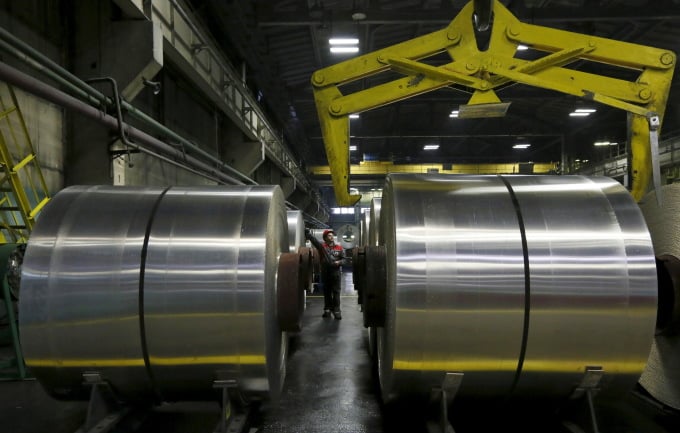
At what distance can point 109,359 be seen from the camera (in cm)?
207

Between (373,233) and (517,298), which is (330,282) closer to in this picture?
(373,233)

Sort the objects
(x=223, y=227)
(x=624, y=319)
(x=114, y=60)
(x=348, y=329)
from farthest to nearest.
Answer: (x=348, y=329)
(x=114, y=60)
(x=223, y=227)
(x=624, y=319)

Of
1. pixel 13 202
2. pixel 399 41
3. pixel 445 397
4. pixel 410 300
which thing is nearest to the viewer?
pixel 410 300

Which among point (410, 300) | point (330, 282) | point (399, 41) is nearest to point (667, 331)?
point (410, 300)

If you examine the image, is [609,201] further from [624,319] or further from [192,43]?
[192,43]

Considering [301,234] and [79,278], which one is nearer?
[79,278]

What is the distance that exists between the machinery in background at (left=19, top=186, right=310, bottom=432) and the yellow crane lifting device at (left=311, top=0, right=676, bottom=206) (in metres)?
2.18

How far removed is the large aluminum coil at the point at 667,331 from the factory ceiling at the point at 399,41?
6.38 feet

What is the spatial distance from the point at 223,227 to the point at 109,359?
2.87ft

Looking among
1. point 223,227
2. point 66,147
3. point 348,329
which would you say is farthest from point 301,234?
point 223,227

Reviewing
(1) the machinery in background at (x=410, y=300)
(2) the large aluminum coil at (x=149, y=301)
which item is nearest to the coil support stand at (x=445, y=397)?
(1) the machinery in background at (x=410, y=300)

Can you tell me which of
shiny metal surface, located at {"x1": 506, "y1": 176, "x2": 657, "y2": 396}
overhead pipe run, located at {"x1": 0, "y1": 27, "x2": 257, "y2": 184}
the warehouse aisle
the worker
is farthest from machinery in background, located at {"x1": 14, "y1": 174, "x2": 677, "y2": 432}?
the worker

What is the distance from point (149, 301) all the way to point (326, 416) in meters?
1.46

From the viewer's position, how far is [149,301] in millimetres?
2031
